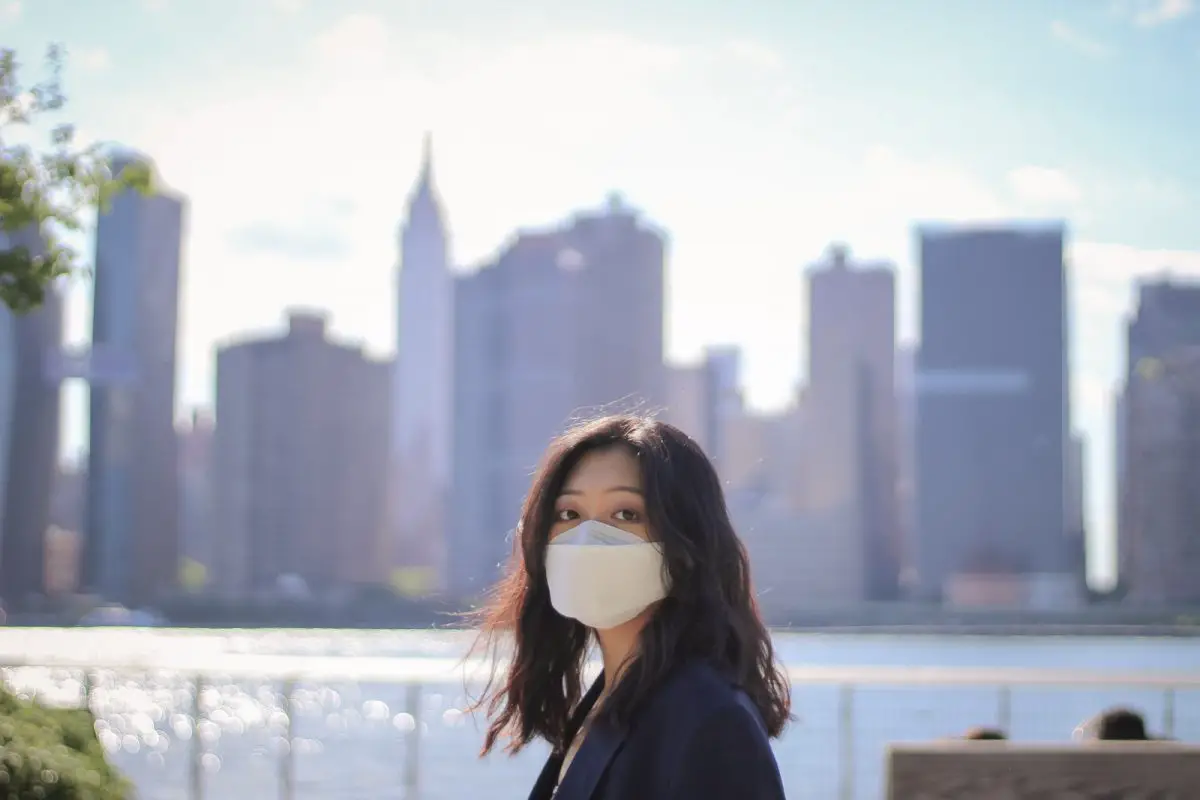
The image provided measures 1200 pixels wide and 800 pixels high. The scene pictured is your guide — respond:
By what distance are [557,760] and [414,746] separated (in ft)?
14.8

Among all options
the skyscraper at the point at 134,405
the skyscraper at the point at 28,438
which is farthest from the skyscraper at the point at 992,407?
the skyscraper at the point at 28,438

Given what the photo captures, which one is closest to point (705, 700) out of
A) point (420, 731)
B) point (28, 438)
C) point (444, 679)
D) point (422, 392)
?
point (444, 679)

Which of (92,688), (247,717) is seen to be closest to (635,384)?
(247,717)

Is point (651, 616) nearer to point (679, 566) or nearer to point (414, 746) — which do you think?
point (679, 566)

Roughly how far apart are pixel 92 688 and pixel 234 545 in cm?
10111

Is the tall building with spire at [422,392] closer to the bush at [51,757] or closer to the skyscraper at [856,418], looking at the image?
the skyscraper at [856,418]

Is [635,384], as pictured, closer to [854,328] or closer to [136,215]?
[854,328]

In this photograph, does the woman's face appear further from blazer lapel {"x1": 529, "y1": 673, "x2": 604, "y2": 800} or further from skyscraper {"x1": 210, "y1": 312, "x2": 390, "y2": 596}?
skyscraper {"x1": 210, "y1": 312, "x2": 390, "y2": 596}

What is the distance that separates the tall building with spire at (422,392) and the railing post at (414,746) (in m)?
87.4

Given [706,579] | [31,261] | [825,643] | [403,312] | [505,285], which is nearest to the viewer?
[706,579]

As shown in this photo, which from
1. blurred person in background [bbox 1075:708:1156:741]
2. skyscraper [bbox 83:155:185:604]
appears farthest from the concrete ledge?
skyscraper [bbox 83:155:185:604]

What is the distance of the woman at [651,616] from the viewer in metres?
1.66

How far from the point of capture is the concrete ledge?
8.10 ft

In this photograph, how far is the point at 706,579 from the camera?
6.08 feet
